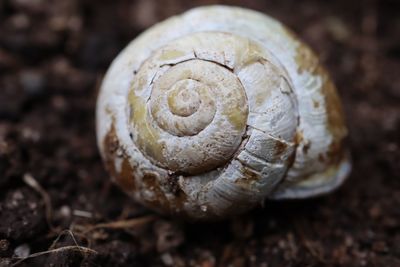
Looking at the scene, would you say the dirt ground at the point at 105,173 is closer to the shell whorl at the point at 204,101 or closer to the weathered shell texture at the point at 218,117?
the weathered shell texture at the point at 218,117

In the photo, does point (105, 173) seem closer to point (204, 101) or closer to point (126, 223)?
point (126, 223)

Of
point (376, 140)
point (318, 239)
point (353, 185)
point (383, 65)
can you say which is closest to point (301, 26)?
point (383, 65)

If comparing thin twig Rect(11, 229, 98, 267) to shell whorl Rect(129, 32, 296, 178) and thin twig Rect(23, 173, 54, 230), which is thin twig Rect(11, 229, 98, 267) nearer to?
thin twig Rect(23, 173, 54, 230)

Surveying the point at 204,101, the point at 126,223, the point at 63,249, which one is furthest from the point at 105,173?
the point at 204,101

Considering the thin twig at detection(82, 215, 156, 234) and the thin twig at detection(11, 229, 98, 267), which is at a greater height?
the thin twig at detection(11, 229, 98, 267)

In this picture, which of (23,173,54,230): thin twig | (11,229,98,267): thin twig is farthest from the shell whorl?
(23,173,54,230): thin twig

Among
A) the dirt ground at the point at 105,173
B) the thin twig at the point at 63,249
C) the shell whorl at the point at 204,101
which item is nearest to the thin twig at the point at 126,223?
the dirt ground at the point at 105,173
